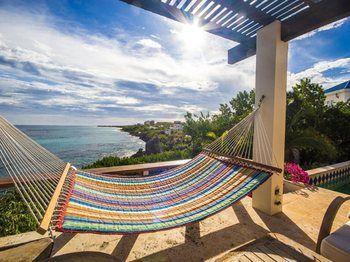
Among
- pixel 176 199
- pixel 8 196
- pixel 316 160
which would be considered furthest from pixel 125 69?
pixel 316 160

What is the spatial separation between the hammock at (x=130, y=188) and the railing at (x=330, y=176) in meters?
2.44

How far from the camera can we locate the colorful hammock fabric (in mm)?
1471

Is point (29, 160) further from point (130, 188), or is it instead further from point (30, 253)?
point (130, 188)

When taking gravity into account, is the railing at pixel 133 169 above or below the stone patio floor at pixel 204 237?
above

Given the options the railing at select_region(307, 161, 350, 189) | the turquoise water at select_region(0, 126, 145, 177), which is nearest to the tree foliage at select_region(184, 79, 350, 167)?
the railing at select_region(307, 161, 350, 189)

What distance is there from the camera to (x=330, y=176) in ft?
15.2

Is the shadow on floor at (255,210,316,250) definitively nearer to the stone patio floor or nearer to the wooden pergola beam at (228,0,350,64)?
the stone patio floor

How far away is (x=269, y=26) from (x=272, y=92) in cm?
88

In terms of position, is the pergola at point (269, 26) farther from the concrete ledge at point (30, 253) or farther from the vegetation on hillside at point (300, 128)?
the vegetation on hillside at point (300, 128)

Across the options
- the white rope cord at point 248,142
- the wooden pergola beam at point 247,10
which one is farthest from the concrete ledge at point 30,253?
the wooden pergola beam at point 247,10

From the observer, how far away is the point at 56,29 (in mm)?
4020

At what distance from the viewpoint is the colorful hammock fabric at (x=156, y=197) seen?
1471 millimetres

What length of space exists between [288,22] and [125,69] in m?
5.06

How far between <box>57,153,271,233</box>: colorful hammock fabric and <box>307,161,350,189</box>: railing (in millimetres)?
2866
